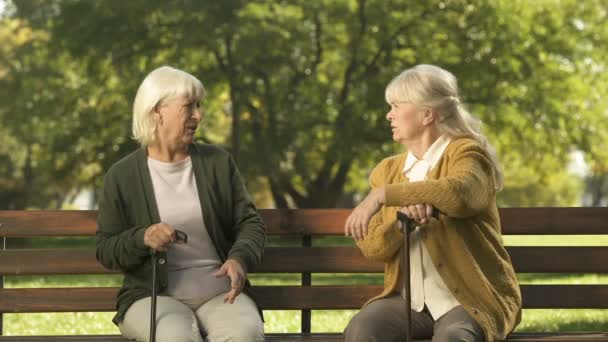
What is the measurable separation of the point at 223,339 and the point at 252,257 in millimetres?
407

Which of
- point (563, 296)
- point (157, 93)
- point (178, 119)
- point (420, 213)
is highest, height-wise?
point (157, 93)

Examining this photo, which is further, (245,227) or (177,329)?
(245,227)

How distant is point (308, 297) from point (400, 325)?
0.89 metres

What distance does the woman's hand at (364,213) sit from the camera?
4.36 meters

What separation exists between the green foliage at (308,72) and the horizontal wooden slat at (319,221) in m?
18.6

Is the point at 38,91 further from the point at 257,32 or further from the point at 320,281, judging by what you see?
the point at 320,281

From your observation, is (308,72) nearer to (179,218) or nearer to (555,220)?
(555,220)

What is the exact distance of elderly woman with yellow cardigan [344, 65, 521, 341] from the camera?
4.39m

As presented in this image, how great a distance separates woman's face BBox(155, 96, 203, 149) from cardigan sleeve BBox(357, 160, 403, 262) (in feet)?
2.91

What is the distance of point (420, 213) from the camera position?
4.37 metres

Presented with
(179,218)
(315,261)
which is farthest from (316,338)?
(179,218)

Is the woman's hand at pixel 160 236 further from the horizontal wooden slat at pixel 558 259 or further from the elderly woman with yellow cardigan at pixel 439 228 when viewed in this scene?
the horizontal wooden slat at pixel 558 259

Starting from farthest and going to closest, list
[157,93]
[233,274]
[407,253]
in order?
1. [157,93]
2. [233,274]
3. [407,253]

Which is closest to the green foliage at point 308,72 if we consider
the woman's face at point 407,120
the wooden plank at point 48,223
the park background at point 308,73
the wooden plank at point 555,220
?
the park background at point 308,73
